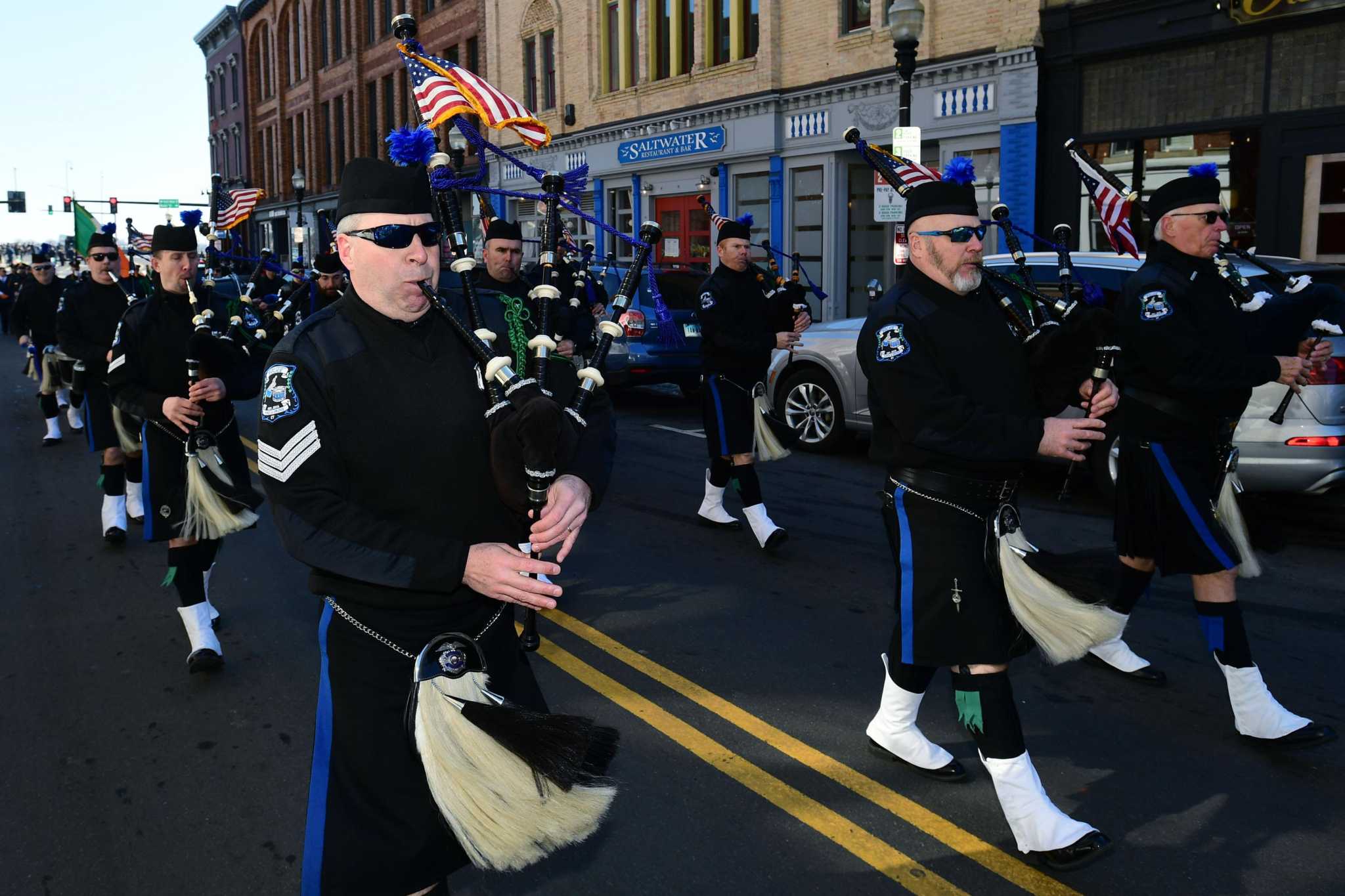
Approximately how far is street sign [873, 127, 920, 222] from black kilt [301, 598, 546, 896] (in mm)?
10967

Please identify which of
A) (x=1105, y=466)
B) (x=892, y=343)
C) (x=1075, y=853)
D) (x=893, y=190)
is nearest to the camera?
(x=1075, y=853)

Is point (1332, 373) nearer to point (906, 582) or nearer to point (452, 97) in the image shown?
point (906, 582)

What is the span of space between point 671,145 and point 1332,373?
19.1m

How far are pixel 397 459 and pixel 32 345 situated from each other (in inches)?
595

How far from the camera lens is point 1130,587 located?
193 inches

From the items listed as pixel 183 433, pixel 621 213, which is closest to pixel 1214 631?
pixel 183 433

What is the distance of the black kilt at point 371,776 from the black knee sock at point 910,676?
2007mm

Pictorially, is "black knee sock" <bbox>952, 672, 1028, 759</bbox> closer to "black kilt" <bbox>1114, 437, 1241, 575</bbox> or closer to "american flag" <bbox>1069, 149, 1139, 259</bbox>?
"black kilt" <bbox>1114, 437, 1241, 575</bbox>

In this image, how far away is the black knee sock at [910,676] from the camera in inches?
160

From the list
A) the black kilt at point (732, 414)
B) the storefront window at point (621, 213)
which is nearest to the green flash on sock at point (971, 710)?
the black kilt at point (732, 414)

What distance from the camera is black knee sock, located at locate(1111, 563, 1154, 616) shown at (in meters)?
4.86

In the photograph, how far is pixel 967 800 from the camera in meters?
3.99

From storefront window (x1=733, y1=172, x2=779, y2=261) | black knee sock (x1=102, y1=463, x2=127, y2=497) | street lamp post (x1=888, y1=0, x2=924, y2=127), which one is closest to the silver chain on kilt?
black knee sock (x1=102, y1=463, x2=127, y2=497)

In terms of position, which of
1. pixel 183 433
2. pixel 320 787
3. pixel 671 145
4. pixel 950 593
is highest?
pixel 671 145
